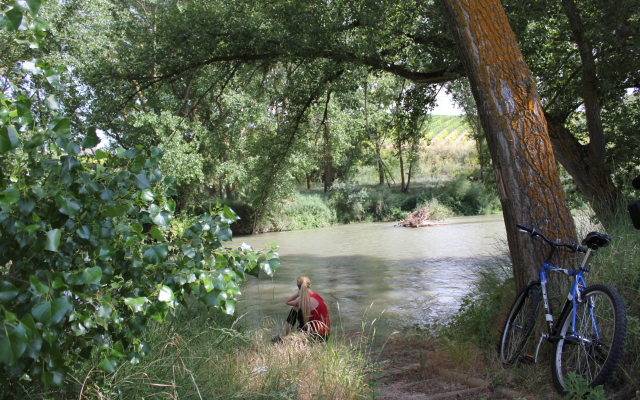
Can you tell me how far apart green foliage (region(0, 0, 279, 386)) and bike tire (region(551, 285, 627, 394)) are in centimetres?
213

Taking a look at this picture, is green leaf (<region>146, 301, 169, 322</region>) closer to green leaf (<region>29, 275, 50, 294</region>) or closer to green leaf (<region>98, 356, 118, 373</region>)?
green leaf (<region>98, 356, 118, 373</region>)

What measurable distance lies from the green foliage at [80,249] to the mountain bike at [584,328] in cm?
214

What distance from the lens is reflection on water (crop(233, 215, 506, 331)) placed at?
983 centimetres

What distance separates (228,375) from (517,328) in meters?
2.45

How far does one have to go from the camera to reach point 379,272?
15.8m

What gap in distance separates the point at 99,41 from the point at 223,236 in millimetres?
22646

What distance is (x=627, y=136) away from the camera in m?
9.03

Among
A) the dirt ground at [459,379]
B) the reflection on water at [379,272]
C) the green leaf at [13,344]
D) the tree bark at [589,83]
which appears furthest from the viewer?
the reflection on water at [379,272]

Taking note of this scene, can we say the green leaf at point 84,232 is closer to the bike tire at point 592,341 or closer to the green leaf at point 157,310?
the green leaf at point 157,310

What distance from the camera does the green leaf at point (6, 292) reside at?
6.36ft

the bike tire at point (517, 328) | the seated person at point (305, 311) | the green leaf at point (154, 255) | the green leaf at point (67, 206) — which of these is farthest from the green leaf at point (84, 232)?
the seated person at point (305, 311)

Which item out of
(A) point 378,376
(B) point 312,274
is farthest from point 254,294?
(A) point 378,376

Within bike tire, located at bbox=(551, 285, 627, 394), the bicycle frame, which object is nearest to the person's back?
the bicycle frame

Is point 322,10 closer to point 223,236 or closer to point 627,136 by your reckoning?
point 627,136
